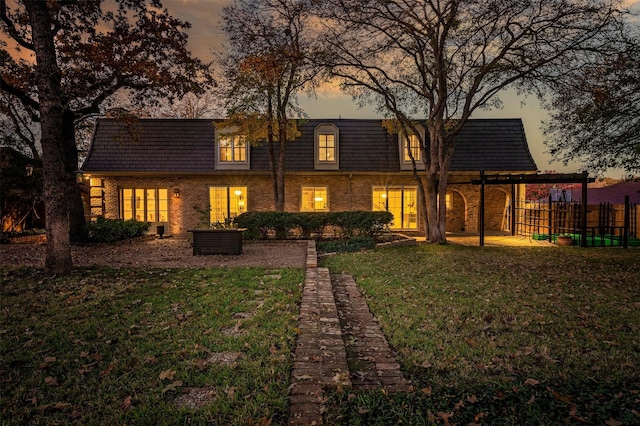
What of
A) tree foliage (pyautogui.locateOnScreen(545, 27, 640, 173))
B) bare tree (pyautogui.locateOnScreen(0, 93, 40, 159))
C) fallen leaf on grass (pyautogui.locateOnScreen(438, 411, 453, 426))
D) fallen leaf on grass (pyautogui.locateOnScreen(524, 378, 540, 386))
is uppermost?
bare tree (pyautogui.locateOnScreen(0, 93, 40, 159))

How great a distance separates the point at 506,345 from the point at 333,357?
196cm

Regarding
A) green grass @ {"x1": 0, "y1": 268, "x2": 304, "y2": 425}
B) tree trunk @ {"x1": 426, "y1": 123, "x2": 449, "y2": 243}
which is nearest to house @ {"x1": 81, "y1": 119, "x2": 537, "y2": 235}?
tree trunk @ {"x1": 426, "y1": 123, "x2": 449, "y2": 243}

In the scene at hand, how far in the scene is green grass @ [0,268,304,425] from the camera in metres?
2.62

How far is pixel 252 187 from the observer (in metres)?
18.3

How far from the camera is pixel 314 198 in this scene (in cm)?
1841

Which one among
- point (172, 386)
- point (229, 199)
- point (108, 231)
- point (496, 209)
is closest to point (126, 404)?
point (172, 386)

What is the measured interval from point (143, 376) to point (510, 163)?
18.9 meters

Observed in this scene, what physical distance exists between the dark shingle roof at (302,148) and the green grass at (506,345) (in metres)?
10.5

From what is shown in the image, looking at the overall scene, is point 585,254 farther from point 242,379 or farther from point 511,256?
point 242,379

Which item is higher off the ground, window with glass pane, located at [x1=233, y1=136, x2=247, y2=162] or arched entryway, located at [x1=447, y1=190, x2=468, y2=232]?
window with glass pane, located at [x1=233, y1=136, x2=247, y2=162]

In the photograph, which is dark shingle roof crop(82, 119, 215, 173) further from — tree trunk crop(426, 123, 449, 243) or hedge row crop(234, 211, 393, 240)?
tree trunk crop(426, 123, 449, 243)

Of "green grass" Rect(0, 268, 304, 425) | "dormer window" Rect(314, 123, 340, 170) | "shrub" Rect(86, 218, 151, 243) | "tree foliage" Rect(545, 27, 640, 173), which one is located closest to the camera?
"green grass" Rect(0, 268, 304, 425)

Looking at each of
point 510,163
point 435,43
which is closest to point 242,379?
point 435,43

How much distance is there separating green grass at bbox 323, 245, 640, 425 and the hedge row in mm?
5491
